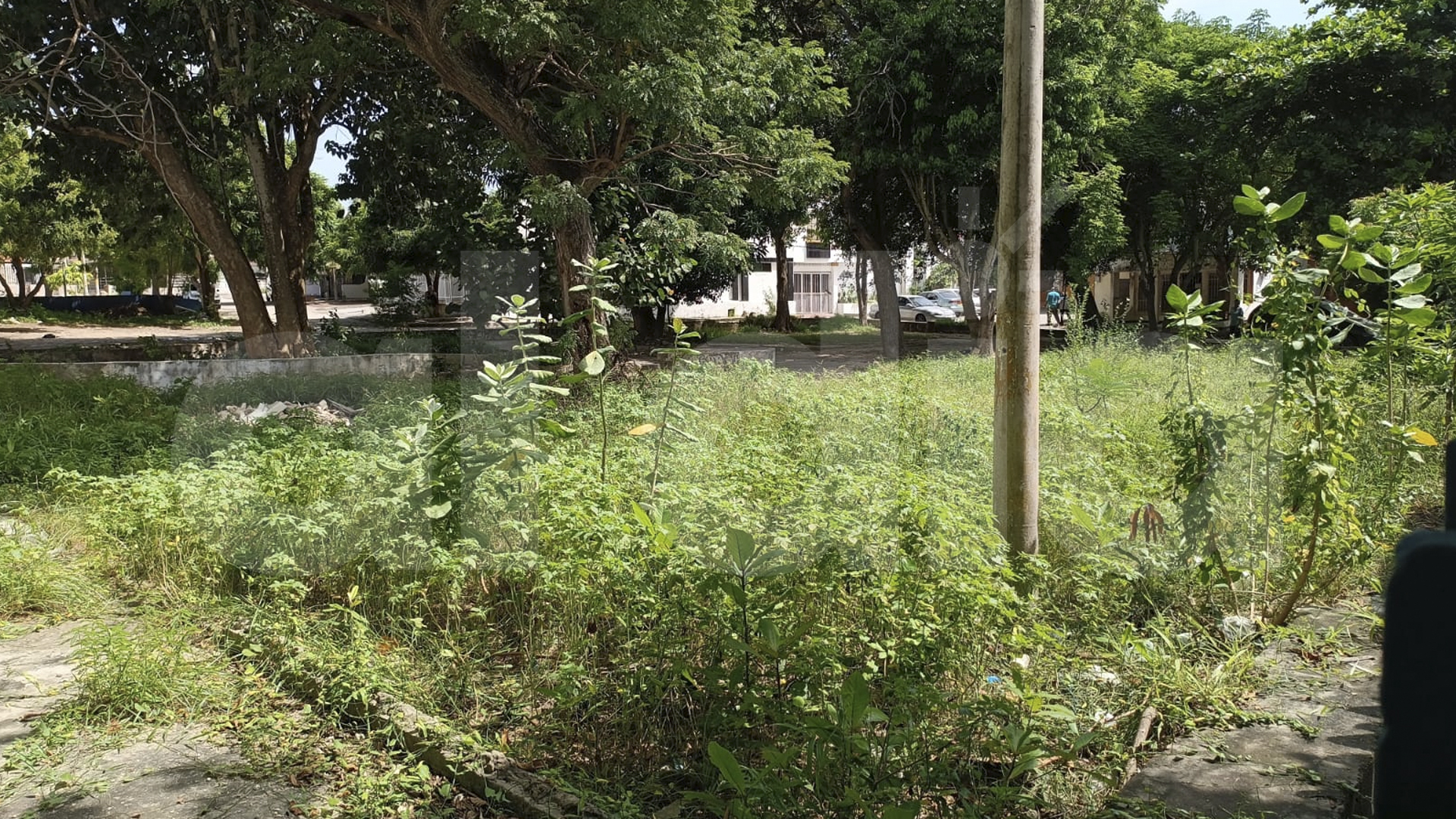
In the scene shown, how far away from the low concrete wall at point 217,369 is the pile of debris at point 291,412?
4.41 ft

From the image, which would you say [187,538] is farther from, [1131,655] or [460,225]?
[460,225]

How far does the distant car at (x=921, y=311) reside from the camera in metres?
34.5

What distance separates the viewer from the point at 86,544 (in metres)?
5.22

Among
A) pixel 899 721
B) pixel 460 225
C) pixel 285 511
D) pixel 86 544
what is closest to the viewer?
pixel 899 721

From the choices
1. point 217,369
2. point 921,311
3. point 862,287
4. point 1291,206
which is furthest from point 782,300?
point 1291,206

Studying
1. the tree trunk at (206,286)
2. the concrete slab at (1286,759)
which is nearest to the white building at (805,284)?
the tree trunk at (206,286)

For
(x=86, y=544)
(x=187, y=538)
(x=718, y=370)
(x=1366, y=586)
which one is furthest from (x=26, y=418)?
(x=1366, y=586)

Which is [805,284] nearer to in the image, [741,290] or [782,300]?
[741,290]

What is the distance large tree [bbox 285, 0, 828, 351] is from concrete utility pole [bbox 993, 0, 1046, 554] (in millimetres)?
5548

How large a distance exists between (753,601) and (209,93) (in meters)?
14.0

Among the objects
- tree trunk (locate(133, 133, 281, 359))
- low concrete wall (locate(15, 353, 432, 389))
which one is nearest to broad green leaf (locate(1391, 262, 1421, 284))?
low concrete wall (locate(15, 353, 432, 389))

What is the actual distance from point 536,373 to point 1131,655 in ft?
8.52

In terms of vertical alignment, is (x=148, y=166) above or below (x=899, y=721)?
above

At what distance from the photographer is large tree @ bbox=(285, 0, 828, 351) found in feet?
29.0
